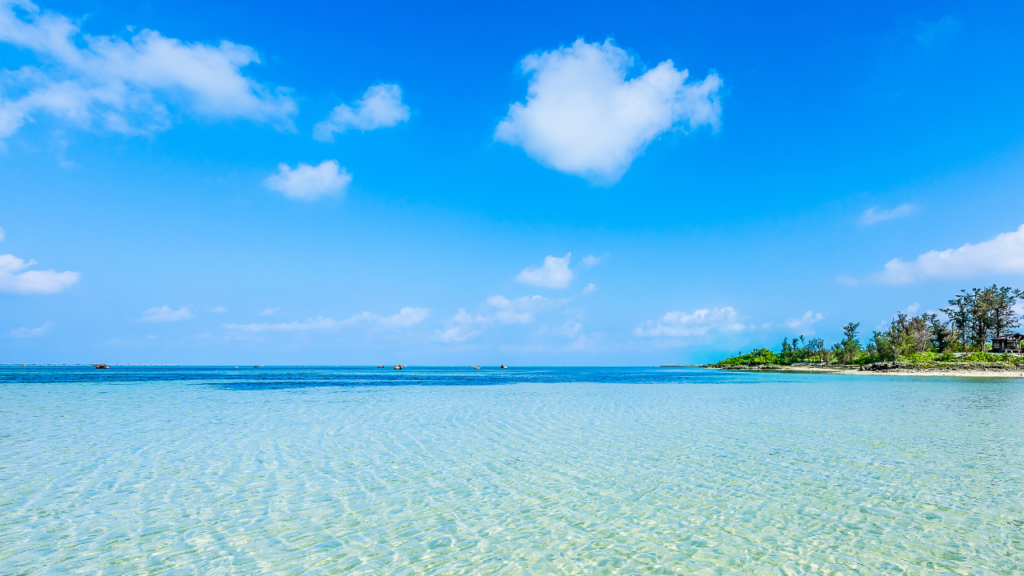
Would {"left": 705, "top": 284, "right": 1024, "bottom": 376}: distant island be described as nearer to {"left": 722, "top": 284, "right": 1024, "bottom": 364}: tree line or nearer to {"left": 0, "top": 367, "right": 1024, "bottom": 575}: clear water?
{"left": 722, "top": 284, "right": 1024, "bottom": 364}: tree line

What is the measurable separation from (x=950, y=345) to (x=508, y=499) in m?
147

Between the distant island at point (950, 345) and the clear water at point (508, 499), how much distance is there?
8857 centimetres

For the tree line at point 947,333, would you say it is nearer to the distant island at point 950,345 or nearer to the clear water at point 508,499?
the distant island at point 950,345

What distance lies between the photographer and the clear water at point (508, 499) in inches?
302

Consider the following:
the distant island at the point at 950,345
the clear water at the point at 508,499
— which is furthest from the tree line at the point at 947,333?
the clear water at the point at 508,499

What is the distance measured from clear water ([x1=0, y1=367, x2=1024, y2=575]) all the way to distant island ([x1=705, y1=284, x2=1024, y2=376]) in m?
88.6

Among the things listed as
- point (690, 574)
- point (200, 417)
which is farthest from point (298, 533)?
point (200, 417)

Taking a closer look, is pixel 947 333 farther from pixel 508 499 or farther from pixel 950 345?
pixel 508 499

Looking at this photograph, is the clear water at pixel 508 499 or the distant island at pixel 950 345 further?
the distant island at pixel 950 345

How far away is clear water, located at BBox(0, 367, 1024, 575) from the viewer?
7.67 m

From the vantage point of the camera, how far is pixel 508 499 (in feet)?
35.2

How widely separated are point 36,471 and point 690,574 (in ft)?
54.2

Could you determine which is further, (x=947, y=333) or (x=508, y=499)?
(x=947, y=333)

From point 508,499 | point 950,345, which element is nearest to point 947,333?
point 950,345
